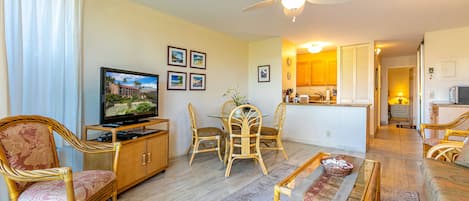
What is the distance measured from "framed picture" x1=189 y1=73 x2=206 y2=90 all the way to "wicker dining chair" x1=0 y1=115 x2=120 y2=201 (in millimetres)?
2268

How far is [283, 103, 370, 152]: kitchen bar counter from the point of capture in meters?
4.00

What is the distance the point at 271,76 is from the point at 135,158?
11.5ft

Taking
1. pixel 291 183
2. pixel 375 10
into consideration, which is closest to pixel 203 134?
pixel 291 183

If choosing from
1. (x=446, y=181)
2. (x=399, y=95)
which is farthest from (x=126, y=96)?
(x=399, y=95)

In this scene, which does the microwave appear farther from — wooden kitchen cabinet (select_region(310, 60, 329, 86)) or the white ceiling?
wooden kitchen cabinet (select_region(310, 60, 329, 86))

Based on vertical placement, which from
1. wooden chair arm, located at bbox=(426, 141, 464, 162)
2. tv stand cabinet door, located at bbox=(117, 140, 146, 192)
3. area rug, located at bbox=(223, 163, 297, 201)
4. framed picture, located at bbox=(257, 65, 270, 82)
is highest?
framed picture, located at bbox=(257, 65, 270, 82)

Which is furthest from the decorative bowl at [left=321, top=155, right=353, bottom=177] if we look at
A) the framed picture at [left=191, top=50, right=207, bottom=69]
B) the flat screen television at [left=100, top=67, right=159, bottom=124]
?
the framed picture at [left=191, top=50, right=207, bottom=69]

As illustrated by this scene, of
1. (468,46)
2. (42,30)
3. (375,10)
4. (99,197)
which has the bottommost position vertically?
(99,197)

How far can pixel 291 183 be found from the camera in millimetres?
1582

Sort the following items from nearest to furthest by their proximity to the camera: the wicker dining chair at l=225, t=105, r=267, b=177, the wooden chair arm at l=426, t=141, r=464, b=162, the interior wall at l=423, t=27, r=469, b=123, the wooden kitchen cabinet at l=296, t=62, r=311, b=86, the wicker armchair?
the wooden chair arm at l=426, t=141, r=464, b=162 < the wicker armchair < the wicker dining chair at l=225, t=105, r=267, b=177 < the interior wall at l=423, t=27, r=469, b=123 < the wooden kitchen cabinet at l=296, t=62, r=311, b=86

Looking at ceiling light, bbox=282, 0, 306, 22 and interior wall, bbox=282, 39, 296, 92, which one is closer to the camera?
ceiling light, bbox=282, 0, 306, 22

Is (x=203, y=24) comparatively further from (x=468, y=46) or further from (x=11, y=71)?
(x=468, y=46)

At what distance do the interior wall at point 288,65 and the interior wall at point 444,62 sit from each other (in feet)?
8.79

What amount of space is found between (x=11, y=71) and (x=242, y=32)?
11.7 ft
